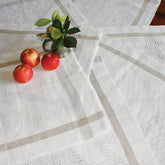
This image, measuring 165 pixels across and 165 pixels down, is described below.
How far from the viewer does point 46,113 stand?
485 millimetres

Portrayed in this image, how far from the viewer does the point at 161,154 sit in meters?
0.44

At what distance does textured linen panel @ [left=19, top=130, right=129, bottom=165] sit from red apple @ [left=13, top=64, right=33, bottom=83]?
0.75 feet

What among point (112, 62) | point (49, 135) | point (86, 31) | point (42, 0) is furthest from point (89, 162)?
point (42, 0)

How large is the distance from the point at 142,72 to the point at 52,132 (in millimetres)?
347

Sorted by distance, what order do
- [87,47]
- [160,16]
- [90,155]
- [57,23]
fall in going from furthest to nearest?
1. [160,16]
2. [87,47]
3. [57,23]
4. [90,155]

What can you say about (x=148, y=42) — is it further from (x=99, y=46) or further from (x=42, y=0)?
(x=42, y=0)

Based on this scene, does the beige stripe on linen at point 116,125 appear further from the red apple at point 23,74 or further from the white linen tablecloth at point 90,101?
the red apple at point 23,74

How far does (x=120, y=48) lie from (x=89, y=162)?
1.35ft

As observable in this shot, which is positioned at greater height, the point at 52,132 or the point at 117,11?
the point at 117,11

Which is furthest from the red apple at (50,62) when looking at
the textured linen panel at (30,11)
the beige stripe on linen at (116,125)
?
the textured linen panel at (30,11)

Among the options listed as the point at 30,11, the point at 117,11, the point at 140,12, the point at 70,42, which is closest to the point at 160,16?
the point at 140,12

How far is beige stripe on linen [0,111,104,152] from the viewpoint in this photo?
441 millimetres

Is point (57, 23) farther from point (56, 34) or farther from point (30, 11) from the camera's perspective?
point (30, 11)

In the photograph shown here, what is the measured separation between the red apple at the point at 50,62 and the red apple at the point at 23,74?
5 cm
